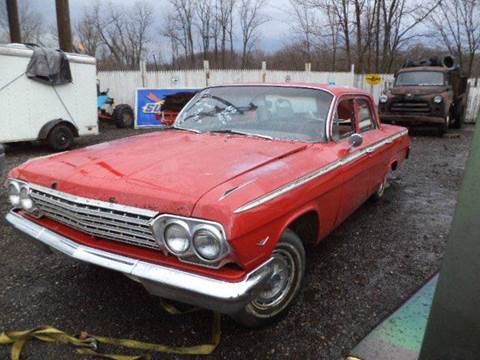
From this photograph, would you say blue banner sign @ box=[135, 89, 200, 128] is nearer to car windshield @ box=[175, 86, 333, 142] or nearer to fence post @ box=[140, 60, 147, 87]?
fence post @ box=[140, 60, 147, 87]

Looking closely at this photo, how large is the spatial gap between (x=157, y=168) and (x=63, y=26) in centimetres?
1174

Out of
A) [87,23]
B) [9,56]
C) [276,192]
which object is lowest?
[276,192]

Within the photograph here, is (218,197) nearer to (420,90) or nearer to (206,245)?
(206,245)

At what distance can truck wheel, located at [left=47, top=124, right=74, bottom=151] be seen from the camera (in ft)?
28.7

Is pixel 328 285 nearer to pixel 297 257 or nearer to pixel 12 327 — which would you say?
pixel 297 257

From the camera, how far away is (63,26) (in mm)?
12094

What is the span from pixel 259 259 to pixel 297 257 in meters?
0.57

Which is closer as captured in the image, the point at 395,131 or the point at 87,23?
the point at 395,131

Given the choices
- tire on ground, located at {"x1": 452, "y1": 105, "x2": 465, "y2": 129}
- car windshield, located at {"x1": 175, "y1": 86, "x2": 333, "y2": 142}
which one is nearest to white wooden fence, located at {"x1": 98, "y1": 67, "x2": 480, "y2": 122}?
tire on ground, located at {"x1": 452, "y1": 105, "x2": 465, "y2": 129}

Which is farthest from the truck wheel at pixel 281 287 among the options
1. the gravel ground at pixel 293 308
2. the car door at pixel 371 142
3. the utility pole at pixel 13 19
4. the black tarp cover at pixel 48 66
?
the utility pole at pixel 13 19

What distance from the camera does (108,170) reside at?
2.55 meters

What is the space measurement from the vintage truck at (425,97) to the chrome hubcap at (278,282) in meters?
10.3

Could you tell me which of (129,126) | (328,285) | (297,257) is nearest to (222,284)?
(297,257)

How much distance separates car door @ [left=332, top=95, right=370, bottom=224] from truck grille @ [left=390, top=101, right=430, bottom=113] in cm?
859
